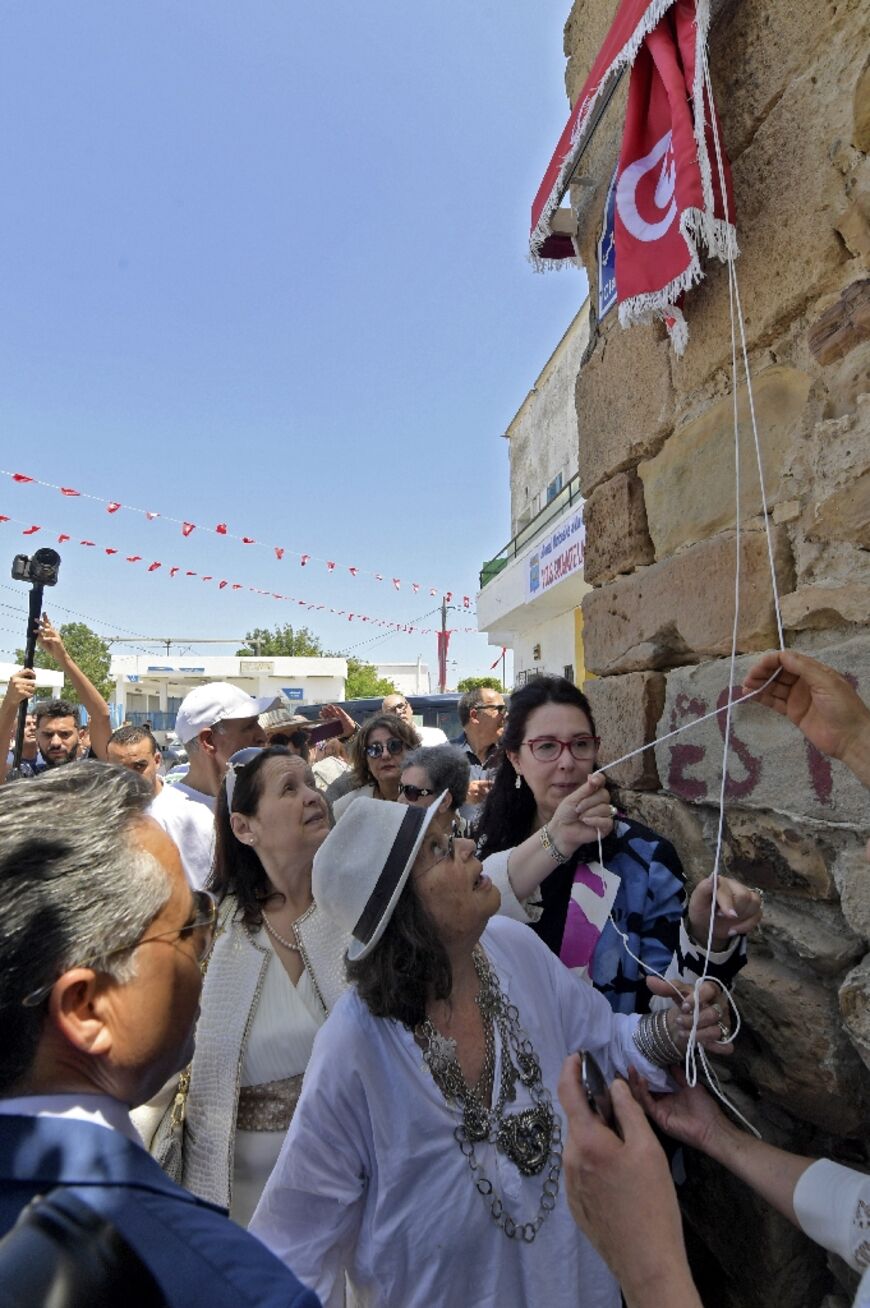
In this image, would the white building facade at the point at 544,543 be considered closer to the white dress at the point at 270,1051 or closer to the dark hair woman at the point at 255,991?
the dark hair woman at the point at 255,991

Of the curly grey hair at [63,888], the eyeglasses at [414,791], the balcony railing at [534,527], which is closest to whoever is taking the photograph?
the curly grey hair at [63,888]

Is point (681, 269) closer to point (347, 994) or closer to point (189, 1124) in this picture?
point (347, 994)

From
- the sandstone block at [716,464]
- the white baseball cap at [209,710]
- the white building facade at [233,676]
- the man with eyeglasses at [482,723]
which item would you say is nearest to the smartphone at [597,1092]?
the sandstone block at [716,464]

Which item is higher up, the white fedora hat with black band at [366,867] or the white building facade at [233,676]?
the white building facade at [233,676]

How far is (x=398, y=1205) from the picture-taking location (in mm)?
1354

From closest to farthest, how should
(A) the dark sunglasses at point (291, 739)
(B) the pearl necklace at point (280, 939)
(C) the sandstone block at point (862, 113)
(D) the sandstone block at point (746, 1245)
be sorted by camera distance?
(C) the sandstone block at point (862, 113) → (D) the sandstone block at point (746, 1245) → (B) the pearl necklace at point (280, 939) → (A) the dark sunglasses at point (291, 739)

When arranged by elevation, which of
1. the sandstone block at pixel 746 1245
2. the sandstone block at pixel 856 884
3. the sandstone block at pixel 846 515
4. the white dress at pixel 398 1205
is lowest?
the sandstone block at pixel 746 1245

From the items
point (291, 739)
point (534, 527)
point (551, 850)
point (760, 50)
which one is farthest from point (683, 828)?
point (534, 527)

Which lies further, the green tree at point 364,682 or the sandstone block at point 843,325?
the green tree at point 364,682

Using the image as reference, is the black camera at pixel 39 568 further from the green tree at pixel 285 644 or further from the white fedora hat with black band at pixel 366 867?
the green tree at pixel 285 644

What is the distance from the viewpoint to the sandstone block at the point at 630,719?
2.35 meters

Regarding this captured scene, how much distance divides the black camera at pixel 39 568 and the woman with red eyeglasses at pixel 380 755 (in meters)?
1.71

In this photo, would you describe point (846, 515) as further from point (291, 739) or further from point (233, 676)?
point (233, 676)

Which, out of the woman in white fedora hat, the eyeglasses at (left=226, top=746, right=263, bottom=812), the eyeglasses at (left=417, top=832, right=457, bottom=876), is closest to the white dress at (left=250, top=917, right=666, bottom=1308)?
the woman in white fedora hat
